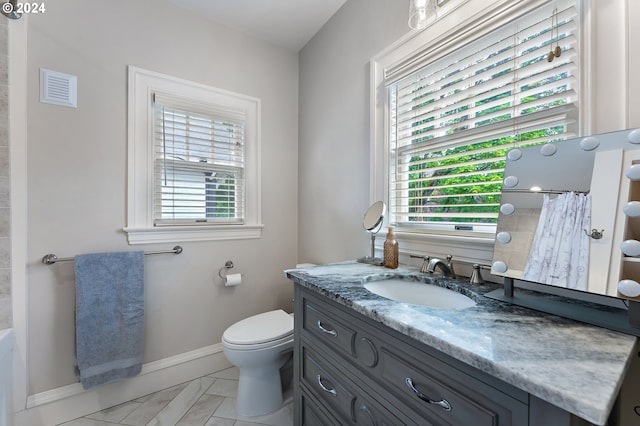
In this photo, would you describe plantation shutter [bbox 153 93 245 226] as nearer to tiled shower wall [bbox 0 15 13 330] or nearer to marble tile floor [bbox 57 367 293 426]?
tiled shower wall [bbox 0 15 13 330]

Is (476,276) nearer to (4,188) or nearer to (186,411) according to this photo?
(186,411)

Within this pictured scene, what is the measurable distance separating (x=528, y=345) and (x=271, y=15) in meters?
2.40

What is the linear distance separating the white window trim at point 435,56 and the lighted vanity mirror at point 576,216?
8.4 inches

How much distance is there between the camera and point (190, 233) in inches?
77.4

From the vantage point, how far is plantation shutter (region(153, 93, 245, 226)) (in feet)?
6.13

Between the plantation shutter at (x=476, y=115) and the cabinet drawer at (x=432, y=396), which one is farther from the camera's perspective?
the plantation shutter at (x=476, y=115)

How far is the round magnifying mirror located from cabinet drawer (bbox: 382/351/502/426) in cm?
79

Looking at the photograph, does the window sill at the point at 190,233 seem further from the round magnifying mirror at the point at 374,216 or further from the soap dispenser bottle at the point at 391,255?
the soap dispenser bottle at the point at 391,255

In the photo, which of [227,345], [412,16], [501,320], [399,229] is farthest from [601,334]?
[227,345]

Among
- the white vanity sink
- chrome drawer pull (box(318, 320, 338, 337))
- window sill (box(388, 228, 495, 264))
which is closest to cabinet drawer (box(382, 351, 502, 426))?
chrome drawer pull (box(318, 320, 338, 337))

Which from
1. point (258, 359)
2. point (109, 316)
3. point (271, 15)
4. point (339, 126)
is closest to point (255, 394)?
point (258, 359)

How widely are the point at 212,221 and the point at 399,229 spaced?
4.62 ft

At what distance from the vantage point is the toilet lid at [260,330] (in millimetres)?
1534

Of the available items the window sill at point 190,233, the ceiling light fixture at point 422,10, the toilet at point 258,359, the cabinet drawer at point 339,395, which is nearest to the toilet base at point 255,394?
the toilet at point 258,359
